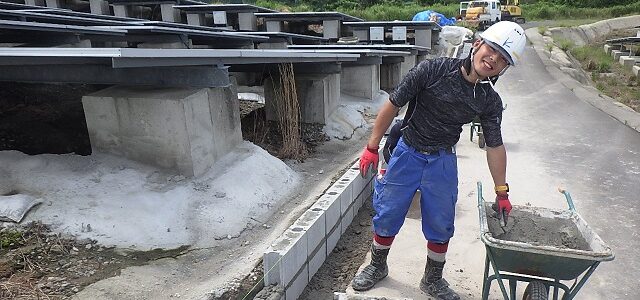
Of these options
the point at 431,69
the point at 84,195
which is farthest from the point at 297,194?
the point at 431,69

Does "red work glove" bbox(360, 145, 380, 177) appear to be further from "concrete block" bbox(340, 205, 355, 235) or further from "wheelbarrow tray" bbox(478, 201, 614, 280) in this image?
"concrete block" bbox(340, 205, 355, 235)

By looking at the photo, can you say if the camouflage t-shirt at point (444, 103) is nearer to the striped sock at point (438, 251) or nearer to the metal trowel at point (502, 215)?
the metal trowel at point (502, 215)

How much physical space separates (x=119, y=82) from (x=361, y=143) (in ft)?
12.4

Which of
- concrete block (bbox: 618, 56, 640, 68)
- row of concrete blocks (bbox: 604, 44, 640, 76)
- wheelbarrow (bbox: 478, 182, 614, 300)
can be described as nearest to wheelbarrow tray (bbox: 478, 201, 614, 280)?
wheelbarrow (bbox: 478, 182, 614, 300)

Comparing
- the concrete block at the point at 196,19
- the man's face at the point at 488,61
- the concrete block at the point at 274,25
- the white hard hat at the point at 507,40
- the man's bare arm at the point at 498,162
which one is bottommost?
the man's bare arm at the point at 498,162

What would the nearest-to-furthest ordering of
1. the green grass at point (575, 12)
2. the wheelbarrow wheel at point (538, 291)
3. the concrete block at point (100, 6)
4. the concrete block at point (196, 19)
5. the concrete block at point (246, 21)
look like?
1. the wheelbarrow wheel at point (538, 291)
2. the concrete block at point (246, 21)
3. the concrete block at point (196, 19)
4. the concrete block at point (100, 6)
5. the green grass at point (575, 12)

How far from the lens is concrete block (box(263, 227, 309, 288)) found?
118 inches

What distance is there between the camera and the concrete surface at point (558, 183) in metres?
3.45

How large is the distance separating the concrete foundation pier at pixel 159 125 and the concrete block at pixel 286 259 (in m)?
1.50

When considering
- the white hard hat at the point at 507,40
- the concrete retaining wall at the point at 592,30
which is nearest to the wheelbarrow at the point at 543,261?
the white hard hat at the point at 507,40

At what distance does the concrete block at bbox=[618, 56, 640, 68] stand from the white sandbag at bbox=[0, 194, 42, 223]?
20.9m

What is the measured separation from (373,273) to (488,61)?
5.65 feet

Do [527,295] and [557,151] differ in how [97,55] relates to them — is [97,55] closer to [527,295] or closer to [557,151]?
[527,295]

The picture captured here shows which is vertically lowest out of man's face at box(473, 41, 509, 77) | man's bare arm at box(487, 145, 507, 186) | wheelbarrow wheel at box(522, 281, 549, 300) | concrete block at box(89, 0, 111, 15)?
wheelbarrow wheel at box(522, 281, 549, 300)
